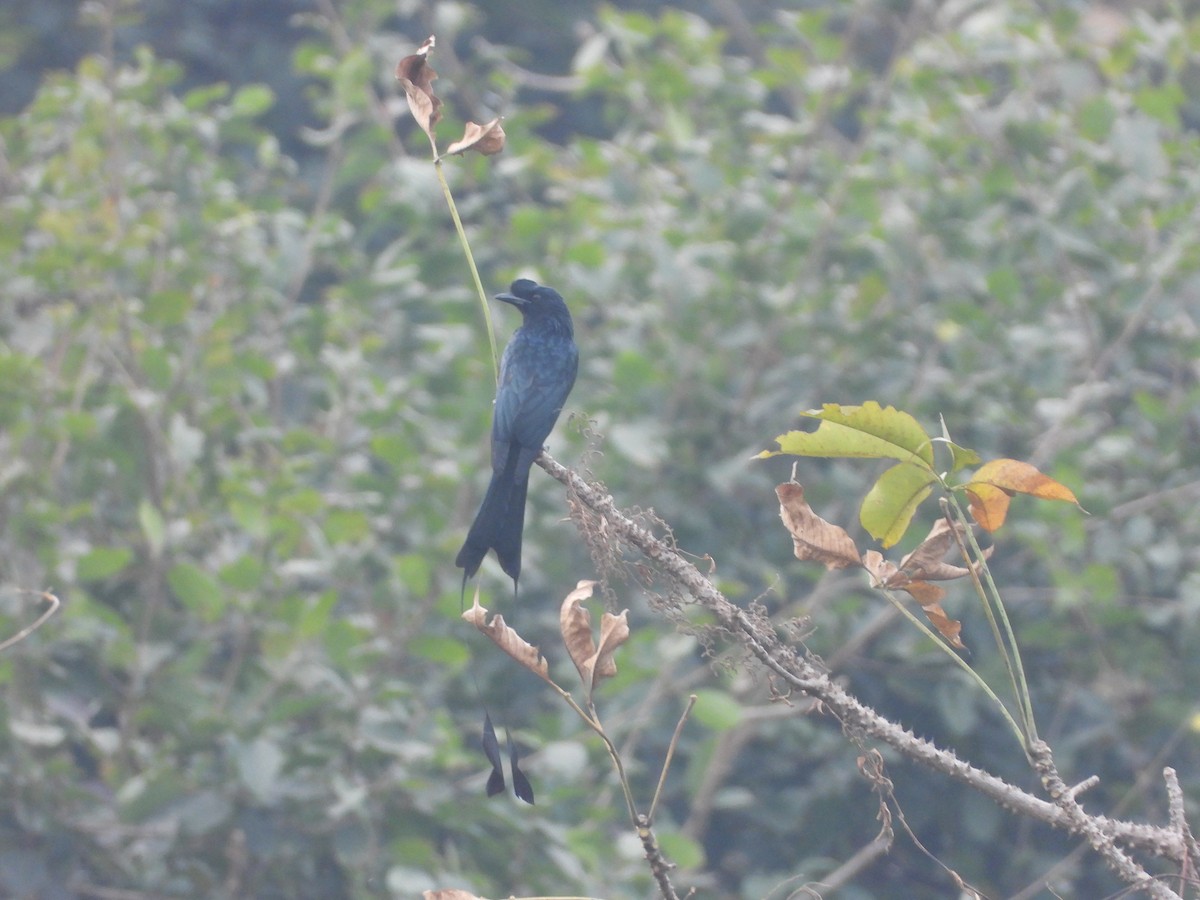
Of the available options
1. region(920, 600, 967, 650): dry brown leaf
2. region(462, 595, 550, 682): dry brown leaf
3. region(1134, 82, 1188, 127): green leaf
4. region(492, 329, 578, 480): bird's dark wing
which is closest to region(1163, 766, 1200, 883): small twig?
region(920, 600, 967, 650): dry brown leaf

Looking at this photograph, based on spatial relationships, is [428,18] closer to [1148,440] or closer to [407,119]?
[407,119]

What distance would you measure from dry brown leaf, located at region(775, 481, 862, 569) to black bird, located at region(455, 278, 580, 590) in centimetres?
43

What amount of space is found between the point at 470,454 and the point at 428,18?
2.05 meters

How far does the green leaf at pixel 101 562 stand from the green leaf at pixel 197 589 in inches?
4.9

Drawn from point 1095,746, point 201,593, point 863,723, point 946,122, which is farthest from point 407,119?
point 863,723

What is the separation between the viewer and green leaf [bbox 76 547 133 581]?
10.7 ft

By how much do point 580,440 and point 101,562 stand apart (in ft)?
4.34

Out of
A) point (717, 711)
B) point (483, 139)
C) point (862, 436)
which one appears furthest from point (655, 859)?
point (717, 711)

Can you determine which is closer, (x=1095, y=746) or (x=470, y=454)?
(x=470, y=454)

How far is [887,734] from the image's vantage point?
149 cm

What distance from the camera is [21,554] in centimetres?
363

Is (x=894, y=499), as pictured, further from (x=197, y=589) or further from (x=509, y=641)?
(x=197, y=589)

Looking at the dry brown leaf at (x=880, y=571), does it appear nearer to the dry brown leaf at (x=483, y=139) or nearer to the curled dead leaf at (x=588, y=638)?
the curled dead leaf at (x=588, y=638)

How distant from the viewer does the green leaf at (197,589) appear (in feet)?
10.9
